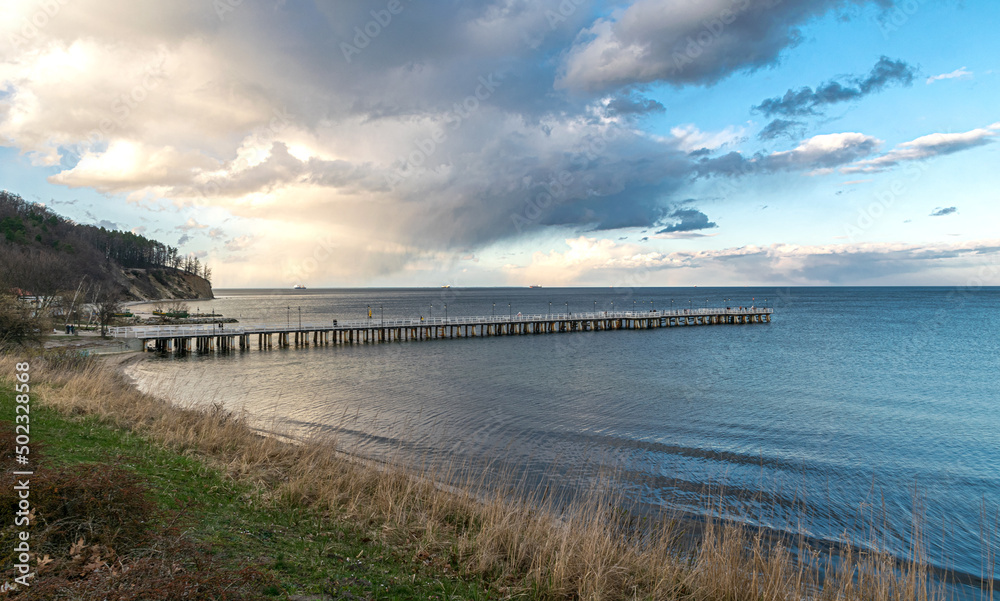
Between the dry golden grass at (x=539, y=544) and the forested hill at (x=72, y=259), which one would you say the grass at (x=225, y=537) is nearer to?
the dry golden grass at (x=539, y=544)

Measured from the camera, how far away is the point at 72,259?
103 metres

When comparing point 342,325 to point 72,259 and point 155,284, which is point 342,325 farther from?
point 155,284

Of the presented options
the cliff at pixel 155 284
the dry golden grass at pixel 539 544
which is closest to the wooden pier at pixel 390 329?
the dry golden grass at pixel 539 544

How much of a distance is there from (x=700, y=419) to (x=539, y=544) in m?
20.1

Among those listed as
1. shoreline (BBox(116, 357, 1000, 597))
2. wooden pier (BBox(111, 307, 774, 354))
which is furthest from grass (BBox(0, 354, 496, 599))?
wooden pier (BBox(111, 307, 774, 354))

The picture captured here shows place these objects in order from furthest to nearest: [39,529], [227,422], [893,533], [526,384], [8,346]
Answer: [526,384] < [8,346] < [227,422] < [893,533] < [39,529]

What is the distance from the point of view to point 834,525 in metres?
14.3

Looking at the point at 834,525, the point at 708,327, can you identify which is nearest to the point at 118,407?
the point at 834,525

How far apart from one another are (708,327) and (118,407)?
90.1 m

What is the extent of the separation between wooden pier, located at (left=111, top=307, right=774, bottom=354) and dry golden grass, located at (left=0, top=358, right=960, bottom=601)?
45.7 metres

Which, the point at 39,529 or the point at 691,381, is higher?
the point at 39,529

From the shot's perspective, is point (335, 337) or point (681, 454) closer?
point (681, 454)

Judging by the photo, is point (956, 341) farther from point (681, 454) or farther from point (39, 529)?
point (39, 529)

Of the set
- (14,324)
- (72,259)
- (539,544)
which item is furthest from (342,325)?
(72,259)
